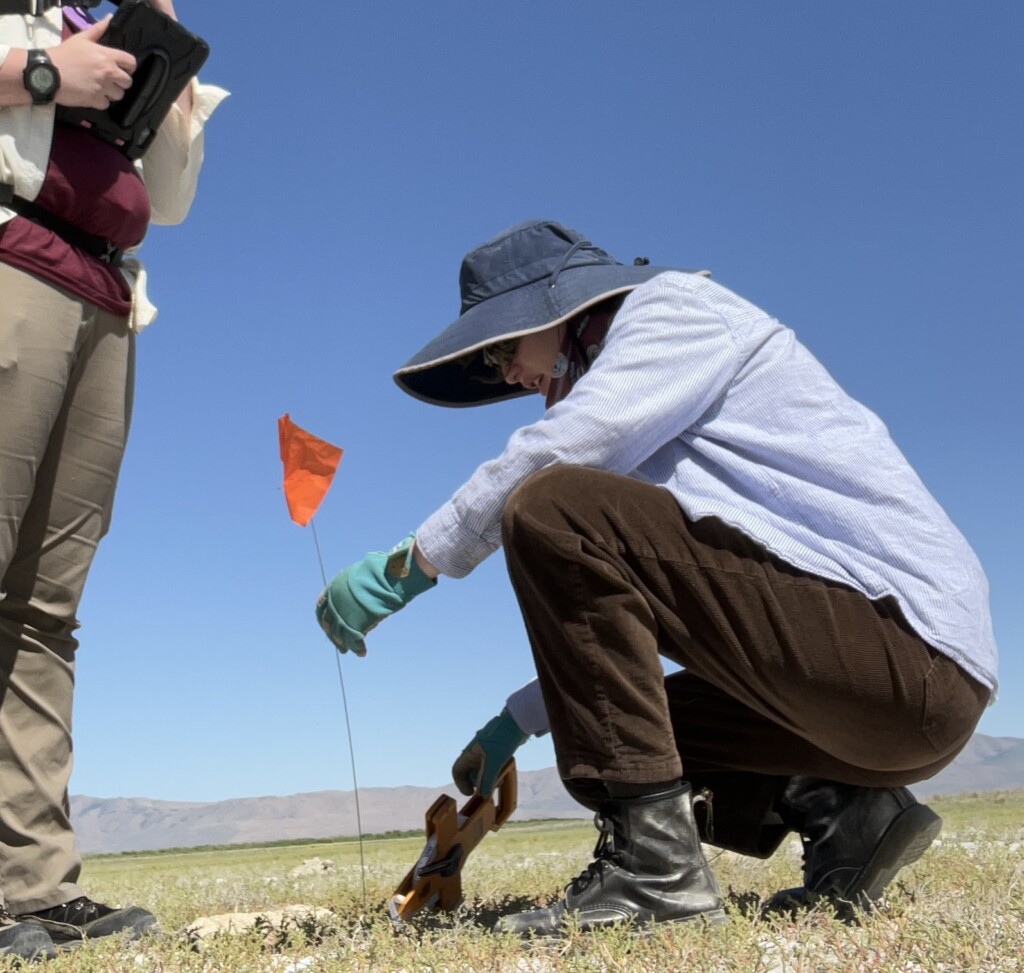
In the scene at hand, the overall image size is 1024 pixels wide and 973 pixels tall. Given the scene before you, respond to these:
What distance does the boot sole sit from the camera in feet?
10.5

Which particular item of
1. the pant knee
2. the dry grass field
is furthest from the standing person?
the pant knee

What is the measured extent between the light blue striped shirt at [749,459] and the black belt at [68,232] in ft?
4.69

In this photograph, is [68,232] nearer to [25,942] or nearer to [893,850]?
[25,942]

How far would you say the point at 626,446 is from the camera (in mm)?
3002

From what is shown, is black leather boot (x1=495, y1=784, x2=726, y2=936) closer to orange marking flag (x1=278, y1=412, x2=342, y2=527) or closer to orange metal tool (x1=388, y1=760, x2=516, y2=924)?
orange metal tool (x1=388, y1=760, x2=516, y2=924)

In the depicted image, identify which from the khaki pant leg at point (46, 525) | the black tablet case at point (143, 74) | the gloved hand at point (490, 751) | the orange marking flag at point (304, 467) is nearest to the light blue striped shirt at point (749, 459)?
the gloved hand at point (490, 751)

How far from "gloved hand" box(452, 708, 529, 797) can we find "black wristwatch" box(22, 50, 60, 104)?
239 centimetres

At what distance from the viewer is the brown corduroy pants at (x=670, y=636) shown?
285 centimetres

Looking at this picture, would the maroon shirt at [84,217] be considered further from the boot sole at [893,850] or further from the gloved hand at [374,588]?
the boot sole at [893,850]

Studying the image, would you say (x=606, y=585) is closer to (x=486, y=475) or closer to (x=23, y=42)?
(x=486, y=475)

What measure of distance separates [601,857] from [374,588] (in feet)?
3.12

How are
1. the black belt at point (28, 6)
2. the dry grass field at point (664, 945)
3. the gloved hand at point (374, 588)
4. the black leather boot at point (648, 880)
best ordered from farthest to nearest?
the black belt at point (28, 6) < the gloved hand at point (374, 588) < the black leather boot at point (648, 880) < the dry grass field at point (664, 945)

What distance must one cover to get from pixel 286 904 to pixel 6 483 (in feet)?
7.18

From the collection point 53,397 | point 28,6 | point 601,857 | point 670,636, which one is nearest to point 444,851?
point 601,857
